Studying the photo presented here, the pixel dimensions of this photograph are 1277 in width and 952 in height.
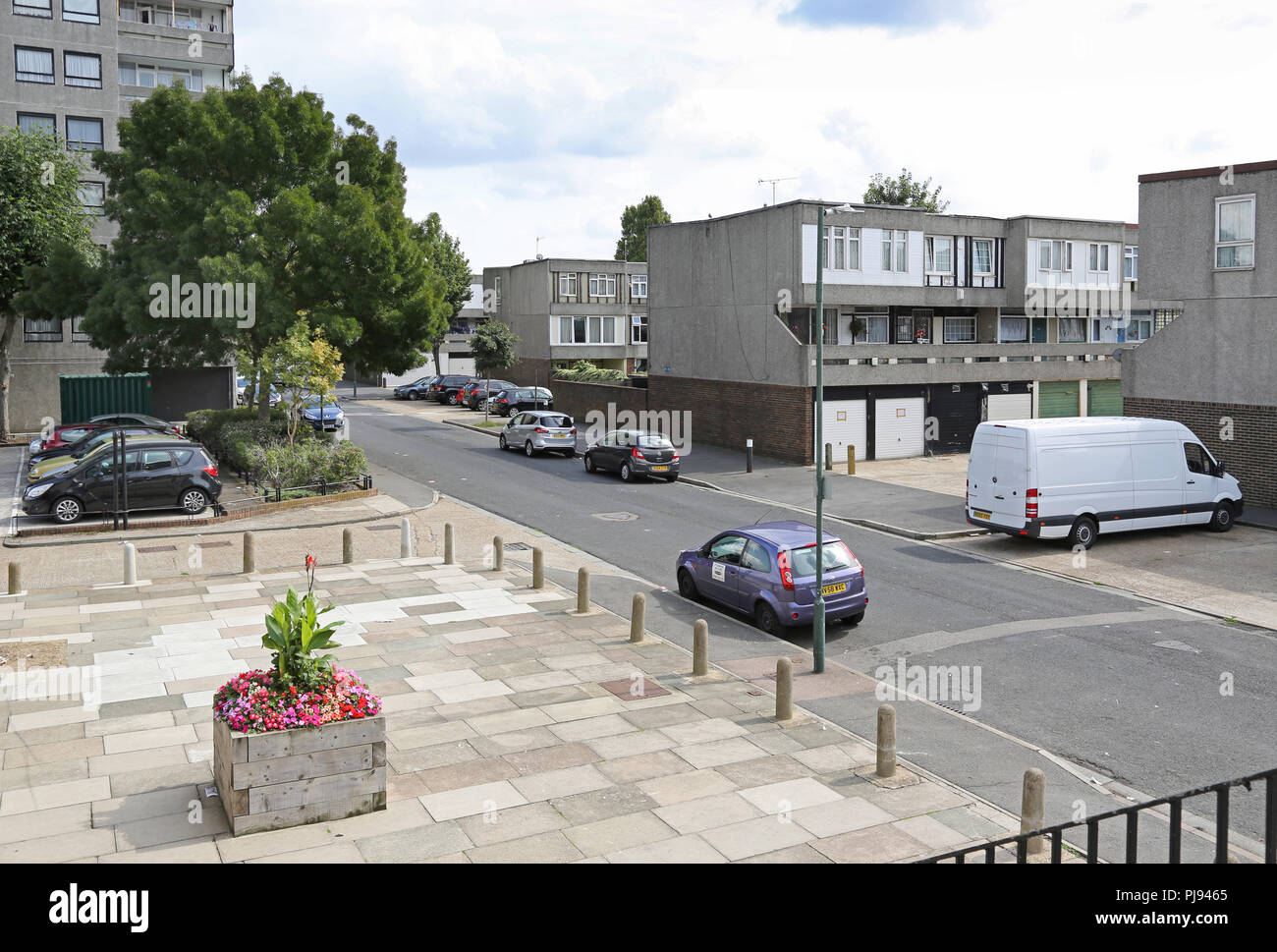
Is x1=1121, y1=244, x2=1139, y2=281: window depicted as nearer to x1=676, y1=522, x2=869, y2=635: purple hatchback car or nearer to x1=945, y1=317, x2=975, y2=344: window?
x1=945, y1=317, x2=975, y2=344: window

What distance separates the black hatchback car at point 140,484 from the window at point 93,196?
71.0 ft

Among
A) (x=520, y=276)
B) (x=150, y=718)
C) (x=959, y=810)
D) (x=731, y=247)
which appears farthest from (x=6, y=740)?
(x=520, y=276)

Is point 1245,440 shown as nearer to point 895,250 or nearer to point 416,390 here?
point 895,250

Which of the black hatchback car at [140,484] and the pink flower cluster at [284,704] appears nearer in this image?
the pink flower cluster at [284,704]

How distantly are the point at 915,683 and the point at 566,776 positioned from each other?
5.70 m

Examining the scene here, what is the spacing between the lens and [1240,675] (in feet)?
49.4

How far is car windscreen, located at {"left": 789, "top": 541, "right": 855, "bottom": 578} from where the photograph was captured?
56.2ft

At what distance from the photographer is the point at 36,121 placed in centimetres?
4475

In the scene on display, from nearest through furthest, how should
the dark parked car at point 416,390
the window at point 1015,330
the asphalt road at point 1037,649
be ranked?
1. the asphalt road at point 1037,649
2. the window at point 1015,330
3. the dark parked car at point 416,390

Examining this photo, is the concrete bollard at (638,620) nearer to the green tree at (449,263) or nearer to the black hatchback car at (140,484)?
the black hatchback car at (140,484)

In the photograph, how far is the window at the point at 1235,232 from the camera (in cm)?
2659

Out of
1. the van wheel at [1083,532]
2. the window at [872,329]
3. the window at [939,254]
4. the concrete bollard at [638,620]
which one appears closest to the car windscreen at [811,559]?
the concrete bollard at [638,620]

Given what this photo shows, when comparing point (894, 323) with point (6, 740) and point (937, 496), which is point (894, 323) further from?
point (6, 740)
